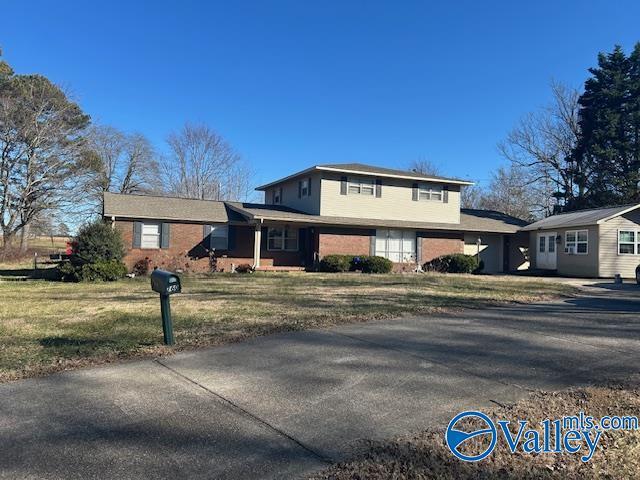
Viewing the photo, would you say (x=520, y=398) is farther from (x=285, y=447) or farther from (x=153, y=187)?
(x=153, y=187)

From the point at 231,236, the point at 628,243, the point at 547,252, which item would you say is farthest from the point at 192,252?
the point at 628,243

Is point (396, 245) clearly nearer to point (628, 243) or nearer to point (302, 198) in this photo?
point (302, 198)

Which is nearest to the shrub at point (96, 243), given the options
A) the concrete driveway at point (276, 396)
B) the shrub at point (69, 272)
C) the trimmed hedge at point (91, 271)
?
the trimmed hedge at point (91, 271)

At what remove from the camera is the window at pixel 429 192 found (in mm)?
25795

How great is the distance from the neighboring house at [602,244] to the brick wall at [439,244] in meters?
4.96

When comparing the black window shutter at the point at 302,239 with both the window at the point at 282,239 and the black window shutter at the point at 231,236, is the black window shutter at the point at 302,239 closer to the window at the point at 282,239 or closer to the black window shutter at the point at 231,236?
the window at the point at 282,239

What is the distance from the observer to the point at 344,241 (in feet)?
77.7

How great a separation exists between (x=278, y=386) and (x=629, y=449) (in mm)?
3040

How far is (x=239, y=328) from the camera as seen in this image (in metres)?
7.70

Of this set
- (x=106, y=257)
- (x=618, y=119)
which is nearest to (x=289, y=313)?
(x=106, y=257)

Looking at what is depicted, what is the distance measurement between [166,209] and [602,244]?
20.2 m

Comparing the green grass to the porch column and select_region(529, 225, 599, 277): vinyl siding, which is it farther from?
select_region(529, 225, 599, 277): vinyl siding

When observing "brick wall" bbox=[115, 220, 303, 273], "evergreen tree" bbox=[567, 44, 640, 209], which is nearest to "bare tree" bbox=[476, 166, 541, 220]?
"evergreen tree" bbox=[567, 44, 640, 209]

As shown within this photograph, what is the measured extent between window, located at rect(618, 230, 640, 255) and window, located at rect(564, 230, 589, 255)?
1.34m
